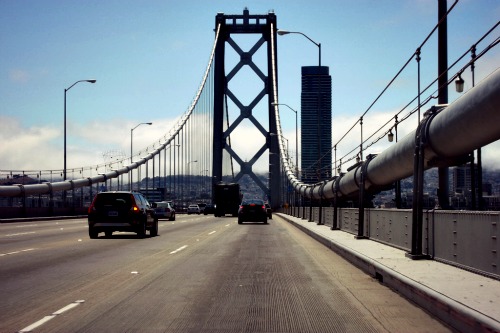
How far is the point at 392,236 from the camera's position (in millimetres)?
17547

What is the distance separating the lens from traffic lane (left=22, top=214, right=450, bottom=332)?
318 inches

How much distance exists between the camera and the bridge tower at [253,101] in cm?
10069

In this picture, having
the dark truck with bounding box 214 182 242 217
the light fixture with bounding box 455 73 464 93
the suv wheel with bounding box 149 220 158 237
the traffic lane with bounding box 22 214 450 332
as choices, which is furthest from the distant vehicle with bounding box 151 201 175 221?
the light fixture with bounding box 455 73 464 93

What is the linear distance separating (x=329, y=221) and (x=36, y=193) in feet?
103

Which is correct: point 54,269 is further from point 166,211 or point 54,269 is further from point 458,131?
point 166,211

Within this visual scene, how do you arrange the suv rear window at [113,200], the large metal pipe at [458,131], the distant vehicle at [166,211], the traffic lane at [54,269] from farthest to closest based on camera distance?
1. the distant vehicle at [166,211]
2. the suv rear window at [113,200]
3. the large metal pipe at [458,131]
4. the traffic lane at [54,269]

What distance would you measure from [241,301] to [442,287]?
2.83 metres

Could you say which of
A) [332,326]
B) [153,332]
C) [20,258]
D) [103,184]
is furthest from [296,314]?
[103,184]

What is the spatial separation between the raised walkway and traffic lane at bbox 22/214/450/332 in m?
0.19

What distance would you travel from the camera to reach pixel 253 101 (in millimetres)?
99125

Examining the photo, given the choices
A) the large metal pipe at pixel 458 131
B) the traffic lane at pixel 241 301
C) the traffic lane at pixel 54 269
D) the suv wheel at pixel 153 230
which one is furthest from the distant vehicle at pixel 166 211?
the traffic lane at pixel 241 301

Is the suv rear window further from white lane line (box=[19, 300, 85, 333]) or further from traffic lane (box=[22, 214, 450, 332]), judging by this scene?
white lane line (box=[19, 300, 85, 333])

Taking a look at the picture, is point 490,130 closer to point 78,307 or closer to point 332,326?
point 332,326

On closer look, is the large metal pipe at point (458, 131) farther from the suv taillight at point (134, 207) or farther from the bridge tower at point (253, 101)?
the bridge tower at point (253, 101)
